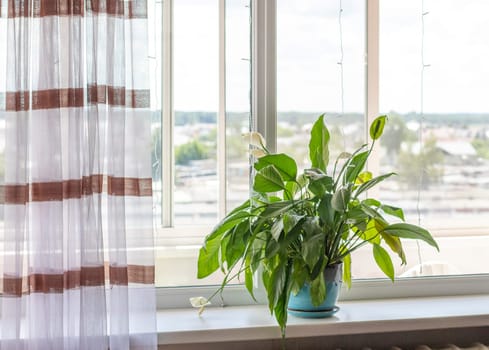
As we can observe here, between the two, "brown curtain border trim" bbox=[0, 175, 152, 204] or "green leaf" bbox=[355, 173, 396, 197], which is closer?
"brown curtain border trim" bbox=[0, 175, 152, 204]

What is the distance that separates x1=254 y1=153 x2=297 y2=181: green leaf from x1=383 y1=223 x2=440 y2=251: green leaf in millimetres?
316

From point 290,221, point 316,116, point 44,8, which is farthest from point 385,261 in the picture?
point 44,8

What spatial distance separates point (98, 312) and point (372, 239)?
0.80 metres

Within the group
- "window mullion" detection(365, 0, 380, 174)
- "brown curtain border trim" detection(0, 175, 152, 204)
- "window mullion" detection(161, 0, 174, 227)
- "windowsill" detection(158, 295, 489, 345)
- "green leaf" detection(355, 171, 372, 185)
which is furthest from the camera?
"window mullion" detection(365, 0, 380, 174)

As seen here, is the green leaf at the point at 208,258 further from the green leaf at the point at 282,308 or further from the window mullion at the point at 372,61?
the window mullion at the point at 372,61

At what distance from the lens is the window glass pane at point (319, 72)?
2.18 meters

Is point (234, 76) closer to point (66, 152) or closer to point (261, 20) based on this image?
point (261, 20)

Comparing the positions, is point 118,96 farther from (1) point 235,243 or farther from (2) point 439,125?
(2) point 439,125

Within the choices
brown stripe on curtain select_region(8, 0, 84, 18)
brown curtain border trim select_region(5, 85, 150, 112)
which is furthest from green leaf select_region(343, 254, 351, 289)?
brown stripe on curtain select_region(8, 0, 84, 18)

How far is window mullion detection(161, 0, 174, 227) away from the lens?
6.84 feet

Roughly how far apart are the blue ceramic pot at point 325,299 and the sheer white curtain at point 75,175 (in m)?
0.43

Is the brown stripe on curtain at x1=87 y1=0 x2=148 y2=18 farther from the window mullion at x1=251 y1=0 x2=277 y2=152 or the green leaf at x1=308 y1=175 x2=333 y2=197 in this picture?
the green leaf at x1=308 y1=175 x2=333 y2=197

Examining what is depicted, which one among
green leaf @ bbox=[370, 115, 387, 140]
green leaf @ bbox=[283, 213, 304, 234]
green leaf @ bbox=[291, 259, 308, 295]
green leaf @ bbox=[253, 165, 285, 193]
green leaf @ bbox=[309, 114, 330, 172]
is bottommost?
green leaf @ bbox=[291, 259, 308, 295]

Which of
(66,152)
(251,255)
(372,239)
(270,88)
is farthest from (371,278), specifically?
(66,152)
